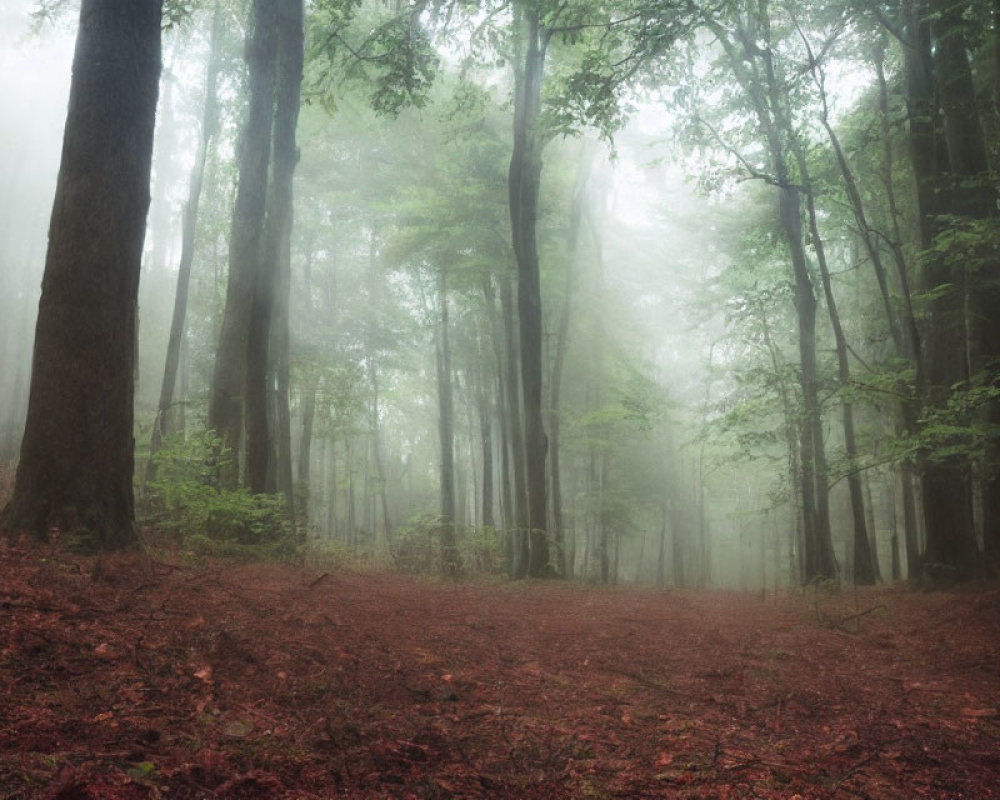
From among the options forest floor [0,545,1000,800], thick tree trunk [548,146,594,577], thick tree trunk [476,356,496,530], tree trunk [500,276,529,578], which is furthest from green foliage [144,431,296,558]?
thick tree trunk [476,356,496,530]

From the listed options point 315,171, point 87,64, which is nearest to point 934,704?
point 87,64

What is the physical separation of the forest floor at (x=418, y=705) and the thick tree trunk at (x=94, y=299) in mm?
702

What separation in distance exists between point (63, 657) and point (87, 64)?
16.6 ft

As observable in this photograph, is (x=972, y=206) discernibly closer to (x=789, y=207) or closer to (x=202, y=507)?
(x=789, y=207)

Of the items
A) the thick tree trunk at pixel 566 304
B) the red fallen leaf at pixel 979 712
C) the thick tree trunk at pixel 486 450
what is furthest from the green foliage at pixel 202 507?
the thick tree trunk at pixel 486 450

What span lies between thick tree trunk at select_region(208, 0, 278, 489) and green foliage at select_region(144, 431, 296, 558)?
1441mm

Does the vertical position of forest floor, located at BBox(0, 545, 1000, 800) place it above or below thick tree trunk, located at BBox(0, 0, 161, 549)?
below

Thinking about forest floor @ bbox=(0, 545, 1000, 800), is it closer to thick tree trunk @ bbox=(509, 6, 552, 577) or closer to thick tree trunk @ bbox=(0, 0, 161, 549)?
thick tree trunk @ bbox=(0, 0, 161, 549)

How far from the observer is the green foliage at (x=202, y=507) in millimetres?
7457

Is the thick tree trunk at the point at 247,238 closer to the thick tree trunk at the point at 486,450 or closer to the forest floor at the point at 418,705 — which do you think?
the forest floor at the point at 418,705

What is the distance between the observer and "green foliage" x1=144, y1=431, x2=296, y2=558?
746 cm

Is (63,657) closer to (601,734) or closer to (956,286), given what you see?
(601,734)

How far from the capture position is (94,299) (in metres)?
4.97

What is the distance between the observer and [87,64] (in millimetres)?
5270
